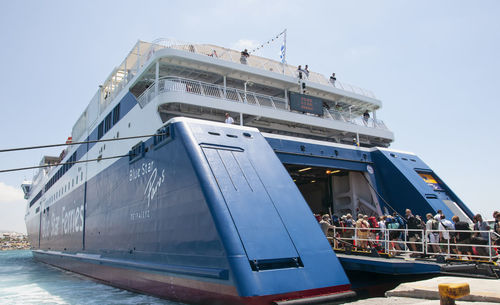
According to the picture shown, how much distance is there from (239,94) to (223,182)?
5269 mm

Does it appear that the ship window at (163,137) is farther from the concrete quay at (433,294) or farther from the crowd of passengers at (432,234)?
the concrete quay at (433,294)

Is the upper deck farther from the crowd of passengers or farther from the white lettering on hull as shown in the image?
the white lettering on hull

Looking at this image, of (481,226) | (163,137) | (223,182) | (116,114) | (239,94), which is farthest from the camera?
(116,114)

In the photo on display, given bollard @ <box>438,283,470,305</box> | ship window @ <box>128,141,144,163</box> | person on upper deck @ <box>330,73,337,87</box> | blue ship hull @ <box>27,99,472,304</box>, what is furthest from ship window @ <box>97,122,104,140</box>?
bollard @ <box>438,283,470,305</box>

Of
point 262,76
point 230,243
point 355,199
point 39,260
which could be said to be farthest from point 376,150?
point 39,260

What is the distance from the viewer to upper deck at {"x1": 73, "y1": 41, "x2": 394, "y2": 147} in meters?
10.3

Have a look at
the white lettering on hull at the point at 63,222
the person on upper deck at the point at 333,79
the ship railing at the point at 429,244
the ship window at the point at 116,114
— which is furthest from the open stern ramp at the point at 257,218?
the white lettering on hull at the point at 63,222

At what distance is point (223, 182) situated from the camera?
6473 mm

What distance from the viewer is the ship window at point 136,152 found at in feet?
31.1

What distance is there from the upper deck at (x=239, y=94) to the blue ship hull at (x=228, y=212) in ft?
5.22

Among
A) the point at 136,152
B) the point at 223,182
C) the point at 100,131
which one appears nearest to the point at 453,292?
the point at 223,182

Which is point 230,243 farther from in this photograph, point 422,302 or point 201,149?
point 422,302

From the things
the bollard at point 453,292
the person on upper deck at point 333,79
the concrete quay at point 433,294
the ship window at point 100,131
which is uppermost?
the person on upper deck at point 333,79

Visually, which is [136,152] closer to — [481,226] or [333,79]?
[481,226]
